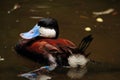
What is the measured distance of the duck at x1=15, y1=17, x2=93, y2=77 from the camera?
6270 mm

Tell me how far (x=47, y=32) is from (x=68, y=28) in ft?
4.38

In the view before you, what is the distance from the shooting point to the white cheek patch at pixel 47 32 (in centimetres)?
680

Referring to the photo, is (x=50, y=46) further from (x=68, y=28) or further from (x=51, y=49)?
(x=68, y=28)

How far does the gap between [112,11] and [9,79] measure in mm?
3865

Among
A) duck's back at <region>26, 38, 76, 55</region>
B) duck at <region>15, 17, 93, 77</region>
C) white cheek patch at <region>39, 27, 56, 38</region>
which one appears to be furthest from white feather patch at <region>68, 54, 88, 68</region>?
white cheek patch at <region>39, 27, 56, 38</region>

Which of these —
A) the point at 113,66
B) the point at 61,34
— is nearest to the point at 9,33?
the point at 61,34

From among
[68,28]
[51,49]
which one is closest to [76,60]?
[51,49]

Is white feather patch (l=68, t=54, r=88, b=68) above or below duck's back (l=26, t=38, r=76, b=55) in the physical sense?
below

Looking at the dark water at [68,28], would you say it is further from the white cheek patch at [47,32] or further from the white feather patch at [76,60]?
the white cheek patch at [47,32]

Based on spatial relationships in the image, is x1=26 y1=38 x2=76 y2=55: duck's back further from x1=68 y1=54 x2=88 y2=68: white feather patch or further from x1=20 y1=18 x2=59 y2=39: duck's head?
x1=20 y1=18 x2=59 y2=39: duck's head

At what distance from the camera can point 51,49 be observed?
6328 millimetres

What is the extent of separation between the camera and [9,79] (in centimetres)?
593

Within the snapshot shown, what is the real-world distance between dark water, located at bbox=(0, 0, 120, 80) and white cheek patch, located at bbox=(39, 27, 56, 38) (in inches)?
18.1

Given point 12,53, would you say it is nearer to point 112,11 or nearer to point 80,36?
point 80,36
